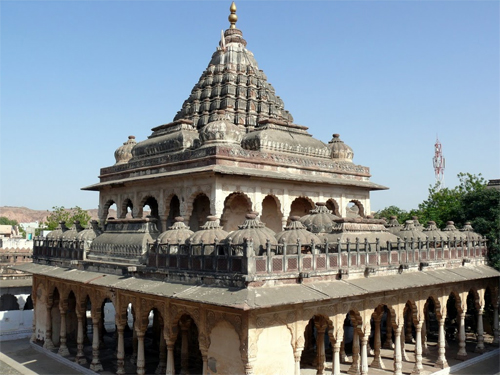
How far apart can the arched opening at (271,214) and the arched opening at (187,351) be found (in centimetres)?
611

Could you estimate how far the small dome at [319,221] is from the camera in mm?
19797

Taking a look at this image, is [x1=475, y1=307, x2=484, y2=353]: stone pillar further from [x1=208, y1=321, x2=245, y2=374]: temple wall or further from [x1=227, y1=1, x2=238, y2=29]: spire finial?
[x1=227, y1=1, x2=238, y2=29]: spire finial

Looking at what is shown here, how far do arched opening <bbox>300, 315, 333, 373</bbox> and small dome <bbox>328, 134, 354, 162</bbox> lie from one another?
964cm

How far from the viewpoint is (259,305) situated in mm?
12906

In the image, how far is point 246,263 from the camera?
1377 cm

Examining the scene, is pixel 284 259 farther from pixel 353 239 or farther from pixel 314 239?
pixel 353 239

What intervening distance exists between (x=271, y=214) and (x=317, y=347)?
8994 mm

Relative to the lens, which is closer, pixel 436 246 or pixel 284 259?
pixel 284 259

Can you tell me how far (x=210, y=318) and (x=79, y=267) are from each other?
9968mm

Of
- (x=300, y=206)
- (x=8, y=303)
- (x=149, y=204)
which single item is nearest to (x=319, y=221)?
(x=300, y=206)

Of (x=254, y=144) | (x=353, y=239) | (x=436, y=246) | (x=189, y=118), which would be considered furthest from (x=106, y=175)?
(x=436, y=246)

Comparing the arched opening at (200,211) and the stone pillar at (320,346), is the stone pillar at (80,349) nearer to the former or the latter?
the arched opening at (200,211)

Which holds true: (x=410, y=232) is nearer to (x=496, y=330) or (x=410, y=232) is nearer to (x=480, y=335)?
(x=480, y=335)

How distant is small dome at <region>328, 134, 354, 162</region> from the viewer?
2795cm
